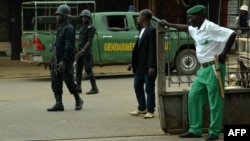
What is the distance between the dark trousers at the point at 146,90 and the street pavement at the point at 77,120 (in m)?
0.21

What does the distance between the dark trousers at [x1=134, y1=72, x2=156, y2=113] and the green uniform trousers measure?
5.02ft

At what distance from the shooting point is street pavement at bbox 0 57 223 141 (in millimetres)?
7969

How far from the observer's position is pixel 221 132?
7793mm

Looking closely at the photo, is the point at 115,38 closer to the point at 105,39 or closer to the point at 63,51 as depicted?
the point at 105,39

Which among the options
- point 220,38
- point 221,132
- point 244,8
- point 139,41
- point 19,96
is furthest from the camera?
point 244,8

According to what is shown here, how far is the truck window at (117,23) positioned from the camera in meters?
16.1

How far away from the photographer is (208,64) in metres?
7.25

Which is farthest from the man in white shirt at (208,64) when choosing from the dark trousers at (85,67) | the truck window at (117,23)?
the truck window at (117,23)

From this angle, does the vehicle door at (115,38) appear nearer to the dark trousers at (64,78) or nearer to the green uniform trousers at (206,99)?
the dark trousers at (64,78)

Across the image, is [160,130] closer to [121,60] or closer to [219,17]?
→ [121,60]

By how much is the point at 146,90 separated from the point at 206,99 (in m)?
1.65

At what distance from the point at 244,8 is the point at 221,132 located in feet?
27.6

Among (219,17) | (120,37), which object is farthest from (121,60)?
(219,17)

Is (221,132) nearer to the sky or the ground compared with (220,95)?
nearer to the ground
